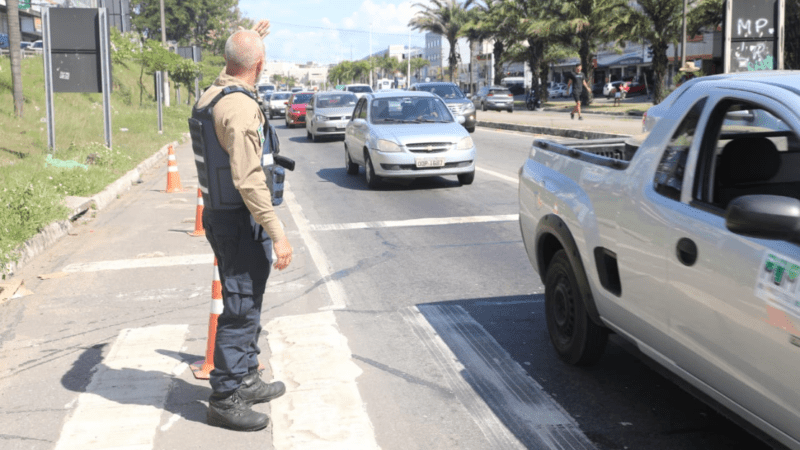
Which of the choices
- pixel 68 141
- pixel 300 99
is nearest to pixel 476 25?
pixel 300 99

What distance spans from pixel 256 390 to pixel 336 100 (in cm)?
2252

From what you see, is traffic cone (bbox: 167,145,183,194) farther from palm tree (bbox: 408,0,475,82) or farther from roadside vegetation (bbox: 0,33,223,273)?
palm tree (bbox: 408,0,475,82)

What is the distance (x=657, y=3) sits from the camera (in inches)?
1607

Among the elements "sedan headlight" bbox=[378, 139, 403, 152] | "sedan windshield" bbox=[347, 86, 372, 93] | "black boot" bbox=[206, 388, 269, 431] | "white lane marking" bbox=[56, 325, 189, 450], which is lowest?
"white lane marking" bbox=[56, 325, 189, 450]

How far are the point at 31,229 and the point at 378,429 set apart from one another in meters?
6.15

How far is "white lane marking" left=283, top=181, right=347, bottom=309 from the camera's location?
21.9 feet

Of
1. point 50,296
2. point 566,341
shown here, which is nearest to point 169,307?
point 50,296

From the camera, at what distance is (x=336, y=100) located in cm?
2627

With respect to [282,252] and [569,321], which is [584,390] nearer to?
[569,321]

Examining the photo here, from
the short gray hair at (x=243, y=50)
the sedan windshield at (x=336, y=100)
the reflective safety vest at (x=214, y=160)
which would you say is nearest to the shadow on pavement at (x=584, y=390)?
the reflective safety vest at (x=214, y=160)

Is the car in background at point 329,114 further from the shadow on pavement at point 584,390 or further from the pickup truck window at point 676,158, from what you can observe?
the pickup truck window at point 676,158

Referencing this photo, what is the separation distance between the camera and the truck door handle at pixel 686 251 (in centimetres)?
333

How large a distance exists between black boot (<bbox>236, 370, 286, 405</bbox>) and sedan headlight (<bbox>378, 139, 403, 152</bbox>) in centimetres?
882

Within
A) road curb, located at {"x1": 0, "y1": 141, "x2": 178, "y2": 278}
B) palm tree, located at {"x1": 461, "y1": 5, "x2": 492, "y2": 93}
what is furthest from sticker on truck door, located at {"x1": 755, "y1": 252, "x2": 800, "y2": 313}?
palm tree, located at {"x1": 461, "y1": 5, "x2": 492, "y2": 93}
